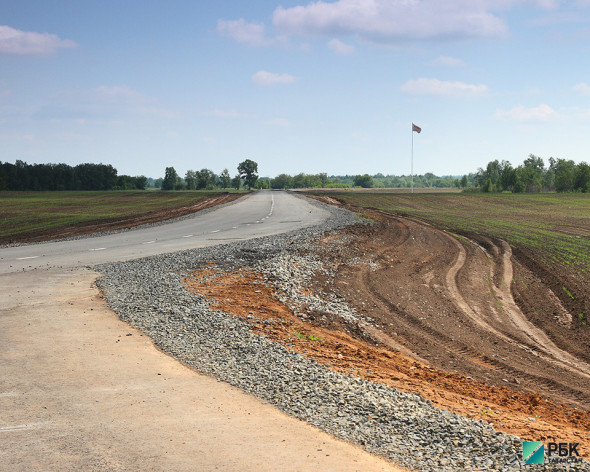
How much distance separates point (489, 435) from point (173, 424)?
3775 mm

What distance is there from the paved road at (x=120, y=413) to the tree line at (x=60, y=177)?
123 metres

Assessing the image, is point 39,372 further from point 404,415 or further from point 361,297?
point 361,297

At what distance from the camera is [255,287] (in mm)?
14570

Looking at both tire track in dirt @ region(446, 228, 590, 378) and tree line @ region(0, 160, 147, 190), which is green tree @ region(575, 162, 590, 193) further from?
tree line @ region(0, 160, 147, 190)

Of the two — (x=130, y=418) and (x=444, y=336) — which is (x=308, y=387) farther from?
(x=444, y=336)

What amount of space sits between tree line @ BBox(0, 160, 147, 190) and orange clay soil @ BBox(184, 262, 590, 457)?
12237cm

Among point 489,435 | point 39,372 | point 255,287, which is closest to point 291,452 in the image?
point 489,435

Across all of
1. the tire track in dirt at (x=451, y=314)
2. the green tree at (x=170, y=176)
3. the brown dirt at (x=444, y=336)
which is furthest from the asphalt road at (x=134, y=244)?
the green tree at (x=170, y=176)

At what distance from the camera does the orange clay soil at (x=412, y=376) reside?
675cm

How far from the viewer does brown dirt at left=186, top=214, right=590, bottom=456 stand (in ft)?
26.0

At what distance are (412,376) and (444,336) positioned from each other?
4434 mm

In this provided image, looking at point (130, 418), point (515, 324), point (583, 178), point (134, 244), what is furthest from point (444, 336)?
point (583, 178)

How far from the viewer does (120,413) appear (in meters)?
6.55

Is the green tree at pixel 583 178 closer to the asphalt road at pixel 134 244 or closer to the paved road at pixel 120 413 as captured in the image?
the asphalt road at pixel 134 244
